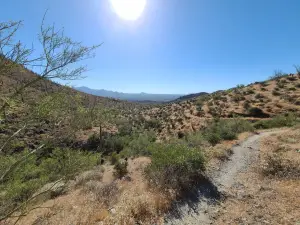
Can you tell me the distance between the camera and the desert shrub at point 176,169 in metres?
8.75

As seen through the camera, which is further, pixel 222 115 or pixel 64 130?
pixel 222 115

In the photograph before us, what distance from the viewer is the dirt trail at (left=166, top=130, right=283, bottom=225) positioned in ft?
23.0

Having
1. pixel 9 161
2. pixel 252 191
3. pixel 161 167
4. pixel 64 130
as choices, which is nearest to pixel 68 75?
pixel 64 130

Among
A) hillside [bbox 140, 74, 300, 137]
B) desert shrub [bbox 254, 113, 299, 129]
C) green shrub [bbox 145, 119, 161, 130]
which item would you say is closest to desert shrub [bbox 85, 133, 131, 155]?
hillside [bbox 140, 74, 300, 137]

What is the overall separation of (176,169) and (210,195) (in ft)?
5.12

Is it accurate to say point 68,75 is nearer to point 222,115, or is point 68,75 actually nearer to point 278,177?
point 278,177

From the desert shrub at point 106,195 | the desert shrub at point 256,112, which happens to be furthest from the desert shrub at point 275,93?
the desert shrub at point 106,195

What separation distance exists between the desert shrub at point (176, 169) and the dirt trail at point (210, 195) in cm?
47

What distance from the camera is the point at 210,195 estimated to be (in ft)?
27.8

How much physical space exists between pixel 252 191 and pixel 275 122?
15212 mm

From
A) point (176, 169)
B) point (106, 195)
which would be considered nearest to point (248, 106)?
point (176, 169)

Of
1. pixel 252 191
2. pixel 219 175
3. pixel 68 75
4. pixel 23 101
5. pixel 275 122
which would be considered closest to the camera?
pixel 23 101

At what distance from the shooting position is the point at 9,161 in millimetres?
6684

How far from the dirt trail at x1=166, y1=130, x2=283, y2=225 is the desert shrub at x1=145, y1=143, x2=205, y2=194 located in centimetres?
47
